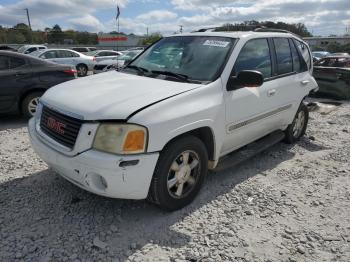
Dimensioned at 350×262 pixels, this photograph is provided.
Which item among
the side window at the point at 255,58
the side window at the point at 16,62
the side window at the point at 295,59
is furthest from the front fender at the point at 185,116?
the side window at the point at 16,62

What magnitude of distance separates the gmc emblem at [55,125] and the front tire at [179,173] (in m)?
0.96

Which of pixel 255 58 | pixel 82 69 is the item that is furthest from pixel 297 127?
pixel 82 69

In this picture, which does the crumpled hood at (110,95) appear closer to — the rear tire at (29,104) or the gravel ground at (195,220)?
the gravel ground at (195,220)

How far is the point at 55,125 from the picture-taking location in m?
3.36

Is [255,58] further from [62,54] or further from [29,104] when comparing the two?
[62,54]

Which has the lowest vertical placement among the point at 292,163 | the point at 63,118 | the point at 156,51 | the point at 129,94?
the point at 292,163

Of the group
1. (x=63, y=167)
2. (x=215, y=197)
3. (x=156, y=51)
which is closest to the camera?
(x=63, y=167)

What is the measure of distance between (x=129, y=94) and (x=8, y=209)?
173 centimetres

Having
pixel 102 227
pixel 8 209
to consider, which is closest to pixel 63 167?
pixel 102 227

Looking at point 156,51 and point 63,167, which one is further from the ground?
point 156,51

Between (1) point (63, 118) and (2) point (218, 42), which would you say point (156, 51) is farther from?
(1) point (63, 118)

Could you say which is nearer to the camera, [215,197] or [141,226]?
[141,226]

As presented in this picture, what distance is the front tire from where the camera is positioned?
3.23 metres

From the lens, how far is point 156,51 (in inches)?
184
